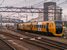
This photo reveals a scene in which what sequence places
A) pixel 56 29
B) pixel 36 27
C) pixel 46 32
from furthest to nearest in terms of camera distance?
pixel 36 27
pixel 46 32
pixel 56 29

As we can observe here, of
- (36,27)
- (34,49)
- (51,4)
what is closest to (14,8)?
(36,27)

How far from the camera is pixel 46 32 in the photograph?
117 feet

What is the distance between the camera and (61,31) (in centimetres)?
3328

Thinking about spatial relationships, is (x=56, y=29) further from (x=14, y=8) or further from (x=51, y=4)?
(x=51, y=4)

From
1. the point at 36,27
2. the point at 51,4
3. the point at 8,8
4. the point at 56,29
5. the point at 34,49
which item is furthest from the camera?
the point at 51,4

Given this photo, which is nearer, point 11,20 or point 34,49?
point 34,49

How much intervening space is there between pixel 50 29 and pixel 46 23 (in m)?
1.83

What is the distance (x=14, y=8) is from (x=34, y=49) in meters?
44.9

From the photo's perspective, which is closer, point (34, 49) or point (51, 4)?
point (34, 49)

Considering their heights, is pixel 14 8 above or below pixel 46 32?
above

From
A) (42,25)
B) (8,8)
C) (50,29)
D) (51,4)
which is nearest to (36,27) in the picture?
(42,25)

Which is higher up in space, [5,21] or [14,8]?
[14,8]

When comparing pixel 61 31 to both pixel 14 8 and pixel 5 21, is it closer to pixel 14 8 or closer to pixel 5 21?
pixel 14 8

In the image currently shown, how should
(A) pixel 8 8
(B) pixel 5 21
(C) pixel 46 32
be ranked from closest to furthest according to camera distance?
(C) pixel 46 32 < (A) pixel 8 8 < (B) pixel 5 21
